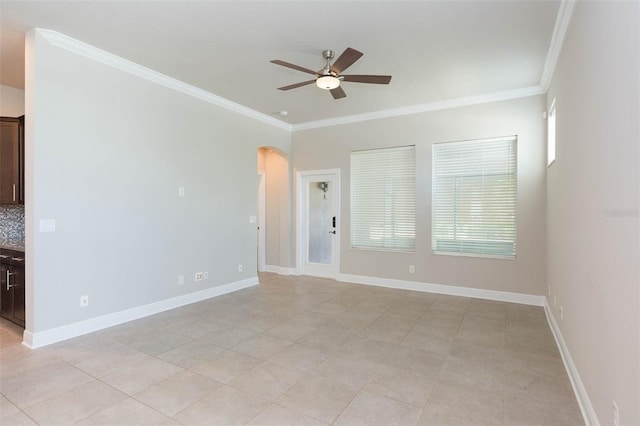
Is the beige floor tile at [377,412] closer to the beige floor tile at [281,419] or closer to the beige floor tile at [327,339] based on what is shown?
the beige floor tile at [281,419]

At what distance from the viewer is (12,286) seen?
3.61m

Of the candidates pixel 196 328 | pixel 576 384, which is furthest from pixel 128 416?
pixel 576 384

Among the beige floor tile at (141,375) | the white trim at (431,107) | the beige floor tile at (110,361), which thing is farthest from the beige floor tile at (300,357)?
the white trim at (431,107)

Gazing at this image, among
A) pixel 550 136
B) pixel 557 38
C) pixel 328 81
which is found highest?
pixel 557 38

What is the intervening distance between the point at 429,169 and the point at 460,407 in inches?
153

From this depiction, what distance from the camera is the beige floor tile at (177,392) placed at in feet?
7.32

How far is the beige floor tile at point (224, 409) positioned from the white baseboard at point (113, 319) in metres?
2.08

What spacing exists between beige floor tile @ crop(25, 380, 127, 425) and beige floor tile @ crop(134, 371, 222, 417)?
20cm

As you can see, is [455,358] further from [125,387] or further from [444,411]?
[125,387]

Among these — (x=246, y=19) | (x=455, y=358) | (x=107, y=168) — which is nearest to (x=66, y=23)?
(x=107, y=168)

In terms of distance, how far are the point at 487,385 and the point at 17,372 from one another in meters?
3.76

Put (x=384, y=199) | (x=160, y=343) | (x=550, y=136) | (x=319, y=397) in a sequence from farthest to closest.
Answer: (x=384, y=199), (x=550, y=136), (x=160, y=343), (x=319, y=397)

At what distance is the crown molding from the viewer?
331 cm

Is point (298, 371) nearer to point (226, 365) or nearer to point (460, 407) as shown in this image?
point (226, 365)
